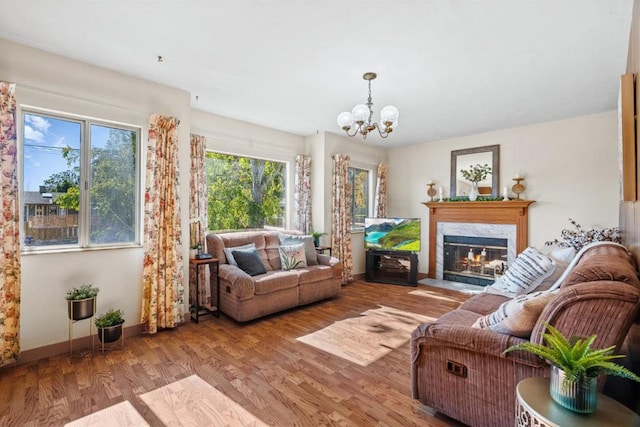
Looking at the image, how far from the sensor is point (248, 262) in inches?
156

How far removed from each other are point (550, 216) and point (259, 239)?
4.55 m

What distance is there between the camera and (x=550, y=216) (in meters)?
4.62

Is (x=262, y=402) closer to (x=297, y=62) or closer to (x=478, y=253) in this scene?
(x=297, y=62)

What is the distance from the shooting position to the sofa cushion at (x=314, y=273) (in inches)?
160

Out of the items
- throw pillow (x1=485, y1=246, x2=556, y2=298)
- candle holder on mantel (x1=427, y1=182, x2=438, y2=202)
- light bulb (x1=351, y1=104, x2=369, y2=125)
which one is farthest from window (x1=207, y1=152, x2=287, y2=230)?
throw pillow (x1=485, y1=246, x2=556, y2=298)

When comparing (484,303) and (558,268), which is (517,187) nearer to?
(558,268)

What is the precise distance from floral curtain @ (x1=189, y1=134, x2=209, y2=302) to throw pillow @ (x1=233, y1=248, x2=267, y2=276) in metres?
0.48

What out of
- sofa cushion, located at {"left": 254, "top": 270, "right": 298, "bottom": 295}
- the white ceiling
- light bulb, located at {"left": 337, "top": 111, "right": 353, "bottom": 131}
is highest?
→ the white ceiling

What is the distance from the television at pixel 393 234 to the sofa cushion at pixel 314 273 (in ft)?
5.13

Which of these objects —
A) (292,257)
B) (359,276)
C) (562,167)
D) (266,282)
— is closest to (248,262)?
(266,282)

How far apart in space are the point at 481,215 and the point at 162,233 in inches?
197

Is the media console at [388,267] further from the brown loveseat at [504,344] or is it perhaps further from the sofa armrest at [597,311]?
the sofa armrest at [597,311]

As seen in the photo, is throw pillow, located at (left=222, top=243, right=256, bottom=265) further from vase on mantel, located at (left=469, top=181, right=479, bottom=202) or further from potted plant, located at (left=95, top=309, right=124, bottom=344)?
vase on mantel, located at (left=469, top=181, right=479, bottom=202)

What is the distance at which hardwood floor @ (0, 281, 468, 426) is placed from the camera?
1.96 meters
